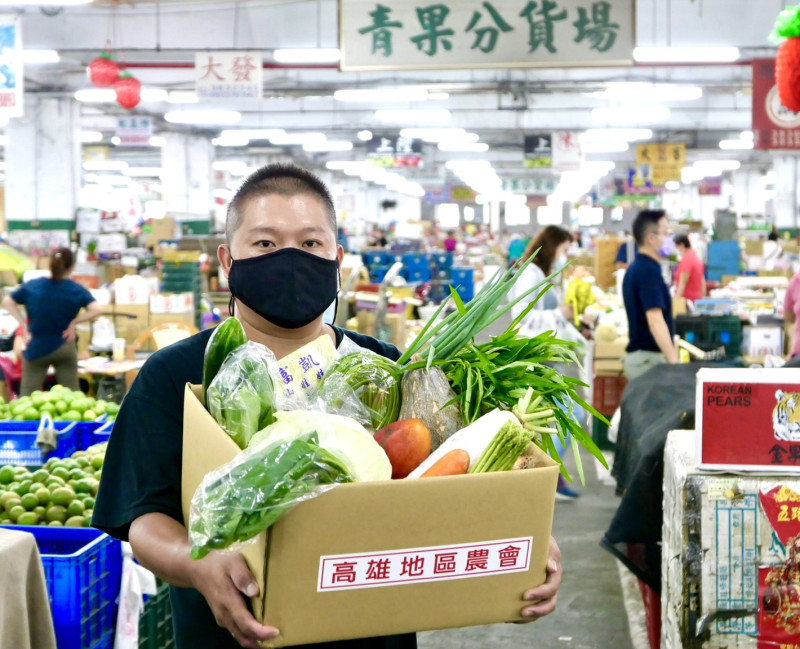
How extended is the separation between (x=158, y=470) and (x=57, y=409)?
3.43 metres

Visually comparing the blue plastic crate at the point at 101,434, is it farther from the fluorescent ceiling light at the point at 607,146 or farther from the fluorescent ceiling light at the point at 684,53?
the fluorescent ceiling light at the point at 607,146

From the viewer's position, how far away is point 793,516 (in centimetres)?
275

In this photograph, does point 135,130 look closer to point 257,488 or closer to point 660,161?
point 660,161

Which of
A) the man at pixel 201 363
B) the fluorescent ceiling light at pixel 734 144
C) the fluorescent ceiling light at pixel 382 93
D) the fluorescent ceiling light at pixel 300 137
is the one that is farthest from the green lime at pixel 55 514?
the fluorescent ceiling light at pixel 734 144

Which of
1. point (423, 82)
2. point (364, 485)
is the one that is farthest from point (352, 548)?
point (423, 82)

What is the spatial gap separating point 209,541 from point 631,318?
548 centimetres

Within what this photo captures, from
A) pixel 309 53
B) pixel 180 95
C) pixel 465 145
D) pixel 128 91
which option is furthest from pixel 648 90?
pixel 465 145

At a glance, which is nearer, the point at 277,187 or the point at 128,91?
the point at 277,187

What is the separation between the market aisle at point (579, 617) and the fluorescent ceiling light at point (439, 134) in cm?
1659

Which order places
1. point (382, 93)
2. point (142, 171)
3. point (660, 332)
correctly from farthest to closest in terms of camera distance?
point (142, 171)
point (382, 93)
point (660, 332)

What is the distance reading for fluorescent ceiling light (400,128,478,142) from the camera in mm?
21953

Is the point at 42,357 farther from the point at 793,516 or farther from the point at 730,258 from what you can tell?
the point at 730,258

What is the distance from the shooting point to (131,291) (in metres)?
10.5

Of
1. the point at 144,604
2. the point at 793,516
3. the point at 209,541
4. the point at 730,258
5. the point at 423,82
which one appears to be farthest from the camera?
the point at 730,258
